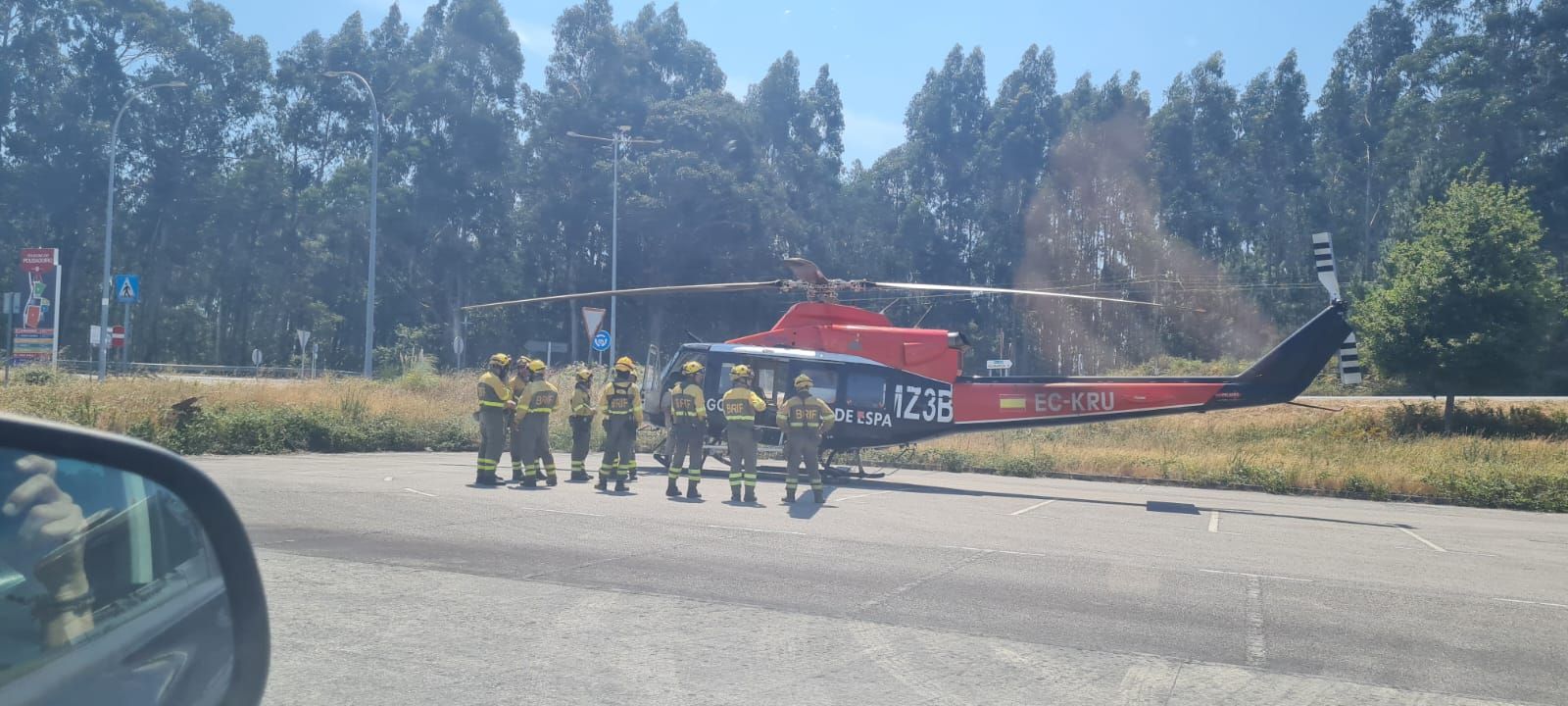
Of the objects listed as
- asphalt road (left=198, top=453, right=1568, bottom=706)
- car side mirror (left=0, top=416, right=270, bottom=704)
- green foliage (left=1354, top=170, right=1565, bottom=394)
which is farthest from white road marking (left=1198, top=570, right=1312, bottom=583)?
green foliage (left=1354, top=170, right=1565, bottom=394)

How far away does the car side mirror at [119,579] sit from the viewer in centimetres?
202

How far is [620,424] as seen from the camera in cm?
1473

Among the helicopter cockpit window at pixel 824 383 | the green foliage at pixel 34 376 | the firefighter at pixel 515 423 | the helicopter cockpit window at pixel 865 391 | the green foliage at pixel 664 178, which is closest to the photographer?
the firefighter at pixel 515 423

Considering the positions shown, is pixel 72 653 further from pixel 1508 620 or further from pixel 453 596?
pixel 1508 620

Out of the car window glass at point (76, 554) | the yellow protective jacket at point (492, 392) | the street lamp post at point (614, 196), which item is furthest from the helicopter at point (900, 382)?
the car window glass at point (76, 554)

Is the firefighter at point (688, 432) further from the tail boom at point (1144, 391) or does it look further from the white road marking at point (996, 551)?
the white road marking at point (996, 551)

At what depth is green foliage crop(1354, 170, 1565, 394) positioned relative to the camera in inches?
1091

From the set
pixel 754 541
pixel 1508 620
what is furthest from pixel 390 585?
pixel 1508 620

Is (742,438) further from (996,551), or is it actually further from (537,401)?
(996,551)

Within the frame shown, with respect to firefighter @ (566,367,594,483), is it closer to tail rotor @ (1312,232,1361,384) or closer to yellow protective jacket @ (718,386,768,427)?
yellow protective jacket @ (718,386,768,427)

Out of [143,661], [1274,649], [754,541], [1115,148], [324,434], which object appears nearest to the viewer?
[143,661]

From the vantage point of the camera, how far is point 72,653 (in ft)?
6.91

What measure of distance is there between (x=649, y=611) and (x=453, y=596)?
1367mm

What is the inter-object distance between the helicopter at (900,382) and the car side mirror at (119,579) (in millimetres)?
13024
